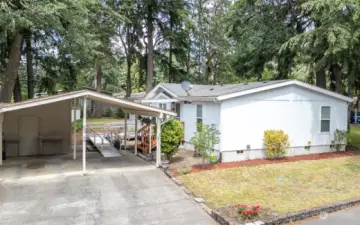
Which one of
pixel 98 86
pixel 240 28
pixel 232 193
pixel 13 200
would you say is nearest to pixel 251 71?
pixel 240 28

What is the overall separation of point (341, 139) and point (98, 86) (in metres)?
27.1

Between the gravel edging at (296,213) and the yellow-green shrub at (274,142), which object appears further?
the yellow-green shrub at (274,142)

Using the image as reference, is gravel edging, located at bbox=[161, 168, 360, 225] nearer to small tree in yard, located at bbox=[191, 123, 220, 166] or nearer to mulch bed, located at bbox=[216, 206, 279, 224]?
mulch bed, located at bbox=[216, 206, 279, 224]

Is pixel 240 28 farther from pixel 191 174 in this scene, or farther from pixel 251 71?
pixel 191 174

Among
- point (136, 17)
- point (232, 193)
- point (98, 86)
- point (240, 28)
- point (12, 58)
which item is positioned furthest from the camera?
point (98, 86)

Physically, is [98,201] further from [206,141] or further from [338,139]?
[338,139]

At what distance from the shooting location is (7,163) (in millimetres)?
10961

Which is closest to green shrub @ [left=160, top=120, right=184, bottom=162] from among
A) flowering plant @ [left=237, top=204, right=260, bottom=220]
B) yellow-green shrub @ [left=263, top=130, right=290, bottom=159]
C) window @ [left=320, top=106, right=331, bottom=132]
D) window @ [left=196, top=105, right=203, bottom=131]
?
window @ [left=196, top=105, right=203, bottom=131]

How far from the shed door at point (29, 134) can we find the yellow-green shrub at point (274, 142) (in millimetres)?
10346

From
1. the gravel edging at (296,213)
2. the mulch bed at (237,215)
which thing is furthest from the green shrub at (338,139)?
the mulch bed at (237,215)

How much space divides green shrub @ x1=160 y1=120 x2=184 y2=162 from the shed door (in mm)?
6330

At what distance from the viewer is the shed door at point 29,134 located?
41.5 ft

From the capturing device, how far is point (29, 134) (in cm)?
1280

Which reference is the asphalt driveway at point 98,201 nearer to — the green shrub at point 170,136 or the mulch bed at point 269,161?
the green shrub at point 170,136
